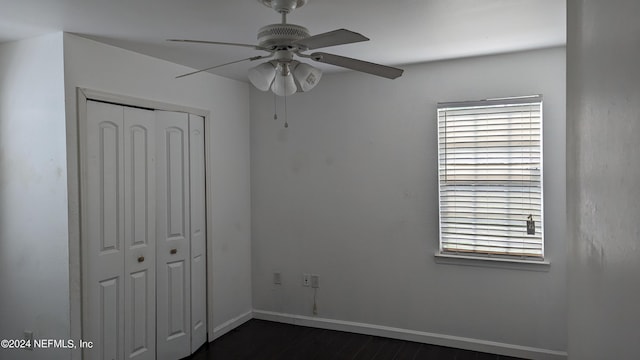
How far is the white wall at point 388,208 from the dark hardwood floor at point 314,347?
0.60 feet

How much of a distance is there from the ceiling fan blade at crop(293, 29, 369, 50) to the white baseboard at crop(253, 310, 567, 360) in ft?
9.75

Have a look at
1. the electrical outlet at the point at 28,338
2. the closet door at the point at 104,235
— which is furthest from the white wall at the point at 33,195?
the closet door at the point at 104,235

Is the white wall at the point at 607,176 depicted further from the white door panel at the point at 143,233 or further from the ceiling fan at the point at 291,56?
the white door panel at the point at 143,233

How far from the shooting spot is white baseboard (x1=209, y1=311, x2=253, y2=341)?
4.11 m

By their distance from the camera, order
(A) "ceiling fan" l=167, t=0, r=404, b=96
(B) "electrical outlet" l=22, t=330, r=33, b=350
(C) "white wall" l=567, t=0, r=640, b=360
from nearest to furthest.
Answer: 1. (C) "white wall" l=567, t=0, r=640, b=360
2. (A) "ceiling fan" l=167, t=0, r=404, b=96
3. (B) "electrical outlet" l=22, t=330, r=33, b=350

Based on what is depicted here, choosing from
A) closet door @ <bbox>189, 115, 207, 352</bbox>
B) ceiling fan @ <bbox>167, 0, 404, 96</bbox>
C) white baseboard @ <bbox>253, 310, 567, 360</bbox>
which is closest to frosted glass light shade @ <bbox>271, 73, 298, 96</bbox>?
ceiling fan @ <bbox>167, 0, 404, 96</bbox>

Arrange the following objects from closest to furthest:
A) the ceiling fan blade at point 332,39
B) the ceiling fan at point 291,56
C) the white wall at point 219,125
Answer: the ceiling fan blade at point 332,39 → the ceiling fan at point 291,56 → the white wall at point 219,125

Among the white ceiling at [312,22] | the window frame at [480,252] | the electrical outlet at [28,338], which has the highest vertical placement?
the white ceiling at [312,22]

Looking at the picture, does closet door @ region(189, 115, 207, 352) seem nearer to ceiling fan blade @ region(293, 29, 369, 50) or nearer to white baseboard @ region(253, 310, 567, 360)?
white baseboard @ region(253, 310, 567, 360)

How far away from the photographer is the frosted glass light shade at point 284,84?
2113mm

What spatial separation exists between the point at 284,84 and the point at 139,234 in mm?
1936

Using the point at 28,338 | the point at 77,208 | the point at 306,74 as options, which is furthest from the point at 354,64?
the point at 28,338

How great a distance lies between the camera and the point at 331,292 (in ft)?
14.1

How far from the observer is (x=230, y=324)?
430 cm
